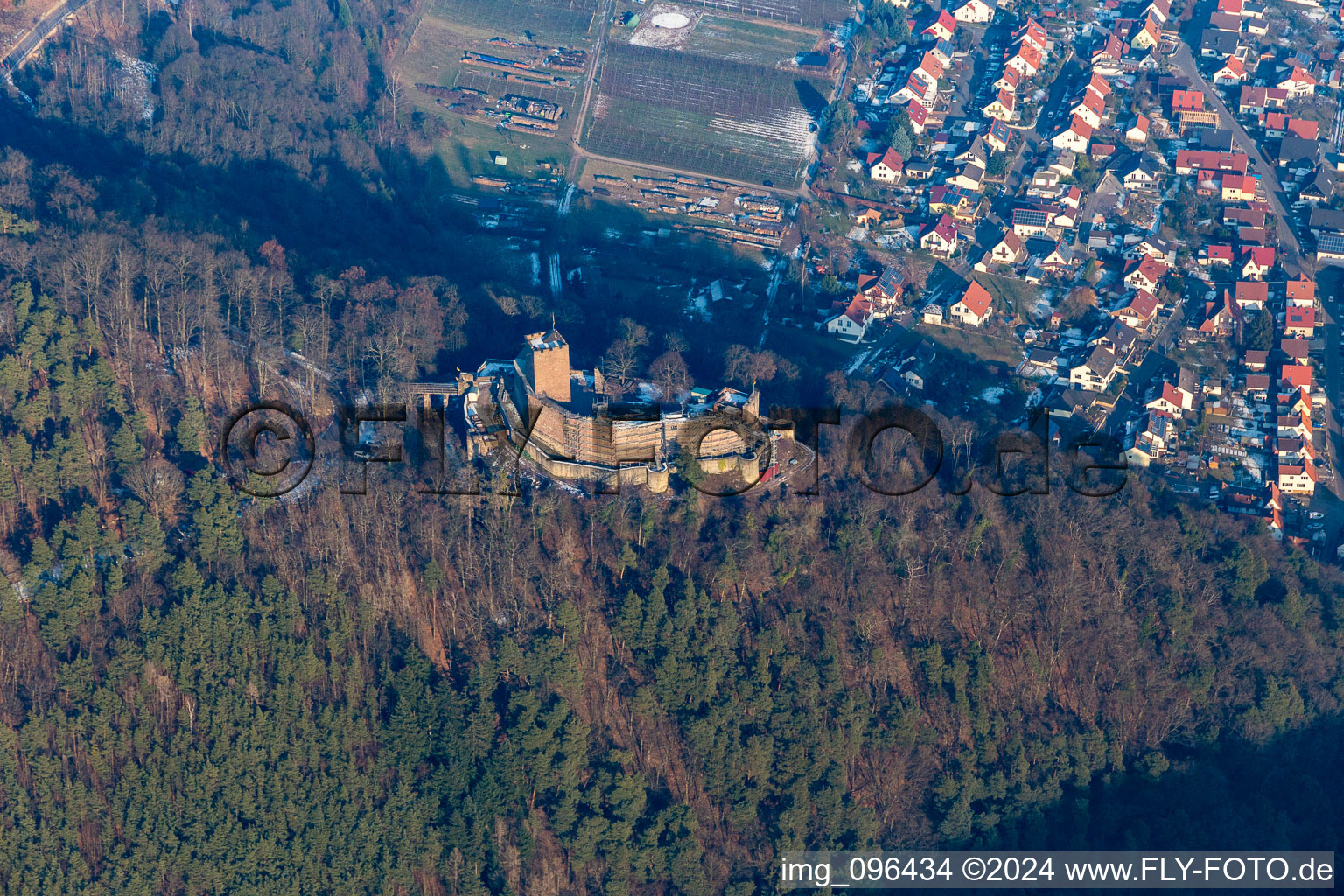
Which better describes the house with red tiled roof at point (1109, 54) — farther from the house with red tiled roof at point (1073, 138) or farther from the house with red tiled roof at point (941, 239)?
the house with red tiled roof at point (941, 239)

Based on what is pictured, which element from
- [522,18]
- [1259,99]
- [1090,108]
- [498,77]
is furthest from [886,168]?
[522,18]

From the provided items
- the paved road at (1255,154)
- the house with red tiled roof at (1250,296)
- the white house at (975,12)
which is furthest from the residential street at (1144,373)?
the white house at (975,12)

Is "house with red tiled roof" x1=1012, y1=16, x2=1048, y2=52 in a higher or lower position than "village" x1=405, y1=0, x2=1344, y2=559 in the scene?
higher

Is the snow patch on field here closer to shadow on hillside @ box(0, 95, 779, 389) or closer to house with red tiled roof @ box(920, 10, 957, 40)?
shadow on hillside @ box(0, 95, 779, 389)

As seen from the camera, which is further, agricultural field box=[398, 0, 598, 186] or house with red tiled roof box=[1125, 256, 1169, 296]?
agricultural field box=[398, 0, 598, 186]

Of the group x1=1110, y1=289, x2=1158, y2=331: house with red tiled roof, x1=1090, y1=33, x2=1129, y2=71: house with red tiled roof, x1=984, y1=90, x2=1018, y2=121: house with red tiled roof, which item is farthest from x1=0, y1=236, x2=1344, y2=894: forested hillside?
x1=1090, y1=33, x2=1129, y2=71: house with red tiled roof

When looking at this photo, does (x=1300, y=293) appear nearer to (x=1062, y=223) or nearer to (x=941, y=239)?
(x=1062, y=223)
